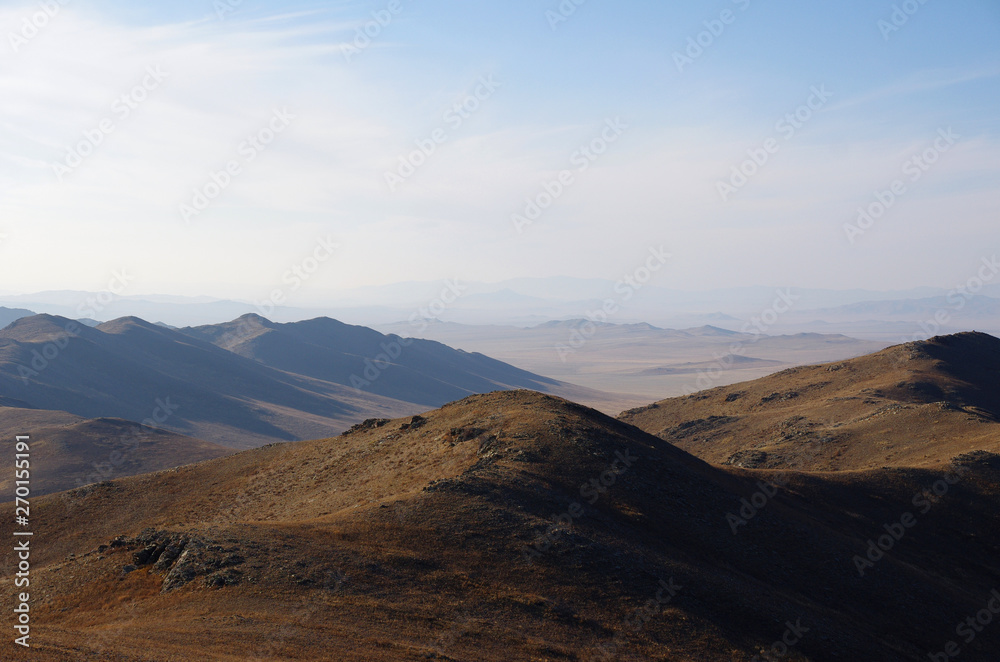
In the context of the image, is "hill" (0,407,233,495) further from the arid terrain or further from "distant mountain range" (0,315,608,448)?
the arid terrain

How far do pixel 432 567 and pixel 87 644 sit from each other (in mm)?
9807

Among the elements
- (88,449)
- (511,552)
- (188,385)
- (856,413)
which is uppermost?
(856,413)

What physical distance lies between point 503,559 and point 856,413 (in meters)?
47.8

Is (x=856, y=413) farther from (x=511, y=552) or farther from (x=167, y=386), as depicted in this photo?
(x=167, y=386)

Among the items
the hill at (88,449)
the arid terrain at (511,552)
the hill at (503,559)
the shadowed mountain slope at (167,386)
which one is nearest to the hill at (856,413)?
the arid terrain at (511,552)

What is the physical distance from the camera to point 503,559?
22016 millimetres

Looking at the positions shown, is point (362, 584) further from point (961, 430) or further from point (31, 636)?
point (961, 430)

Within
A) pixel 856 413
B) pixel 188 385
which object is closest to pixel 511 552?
pixel 856 413

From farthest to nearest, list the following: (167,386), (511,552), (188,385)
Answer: (188,385) < (167,386) < (511,552)

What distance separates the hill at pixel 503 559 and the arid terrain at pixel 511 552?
10cm

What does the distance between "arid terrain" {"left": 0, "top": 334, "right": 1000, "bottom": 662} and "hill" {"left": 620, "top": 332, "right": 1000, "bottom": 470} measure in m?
6.11

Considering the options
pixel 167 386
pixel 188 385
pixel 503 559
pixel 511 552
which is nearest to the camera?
pixel 503 559

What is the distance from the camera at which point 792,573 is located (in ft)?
87.4

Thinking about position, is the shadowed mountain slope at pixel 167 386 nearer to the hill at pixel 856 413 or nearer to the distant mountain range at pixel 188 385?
the distant mountain range at pixel 188 385
